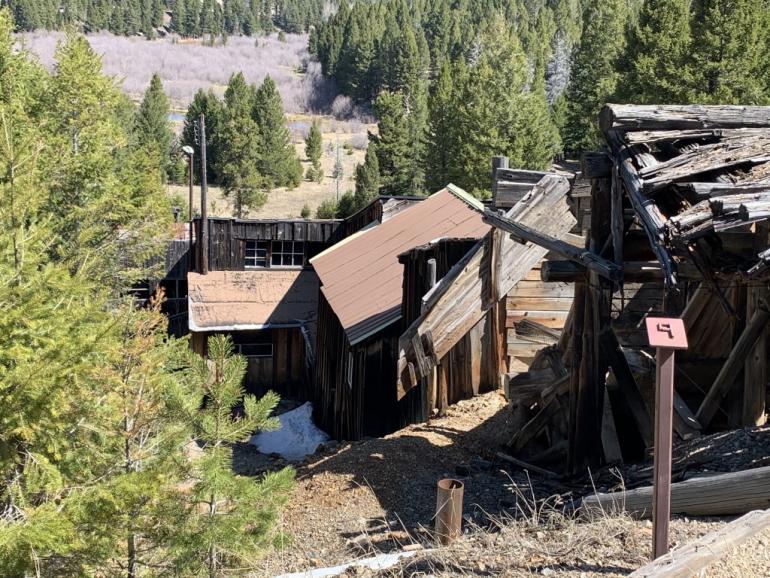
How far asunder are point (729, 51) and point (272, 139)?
36900 millimetres

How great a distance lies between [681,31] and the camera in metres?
33.3

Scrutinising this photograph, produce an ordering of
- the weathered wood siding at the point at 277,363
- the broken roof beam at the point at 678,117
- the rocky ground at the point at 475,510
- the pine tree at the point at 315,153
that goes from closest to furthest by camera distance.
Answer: the rocky ground at the point at 475,510, the broken roof beam at the point at 678,117, the weathered wood siding at the point at 277,363, the pine tree at the point at 315,153

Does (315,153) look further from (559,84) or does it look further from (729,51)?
(729,51)

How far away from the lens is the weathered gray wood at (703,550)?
4.19 m

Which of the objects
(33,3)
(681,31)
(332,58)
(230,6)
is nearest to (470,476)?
(681,31)

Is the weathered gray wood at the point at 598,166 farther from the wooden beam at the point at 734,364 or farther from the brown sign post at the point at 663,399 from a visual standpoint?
the brown sign post at the point at 663,399

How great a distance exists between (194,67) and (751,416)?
413 ft

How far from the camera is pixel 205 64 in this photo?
127125 millimetres

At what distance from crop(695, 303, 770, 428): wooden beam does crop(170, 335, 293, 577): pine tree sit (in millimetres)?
4031

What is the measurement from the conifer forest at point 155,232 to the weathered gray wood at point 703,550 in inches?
135

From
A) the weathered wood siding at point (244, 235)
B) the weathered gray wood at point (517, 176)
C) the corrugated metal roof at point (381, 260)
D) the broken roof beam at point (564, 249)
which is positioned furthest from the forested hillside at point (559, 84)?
the broken roof beam at point (564, 249)

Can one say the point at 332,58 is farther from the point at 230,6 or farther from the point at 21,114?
the point at 21,114

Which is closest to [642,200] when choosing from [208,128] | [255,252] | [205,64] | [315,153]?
[255,252]

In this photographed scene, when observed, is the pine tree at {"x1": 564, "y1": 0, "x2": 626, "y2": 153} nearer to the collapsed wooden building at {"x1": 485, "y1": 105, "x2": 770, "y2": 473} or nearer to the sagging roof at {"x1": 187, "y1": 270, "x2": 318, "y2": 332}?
the sagging roof at {"x1": 187, "y1": 270, "x2": 318, "y2": 332}
